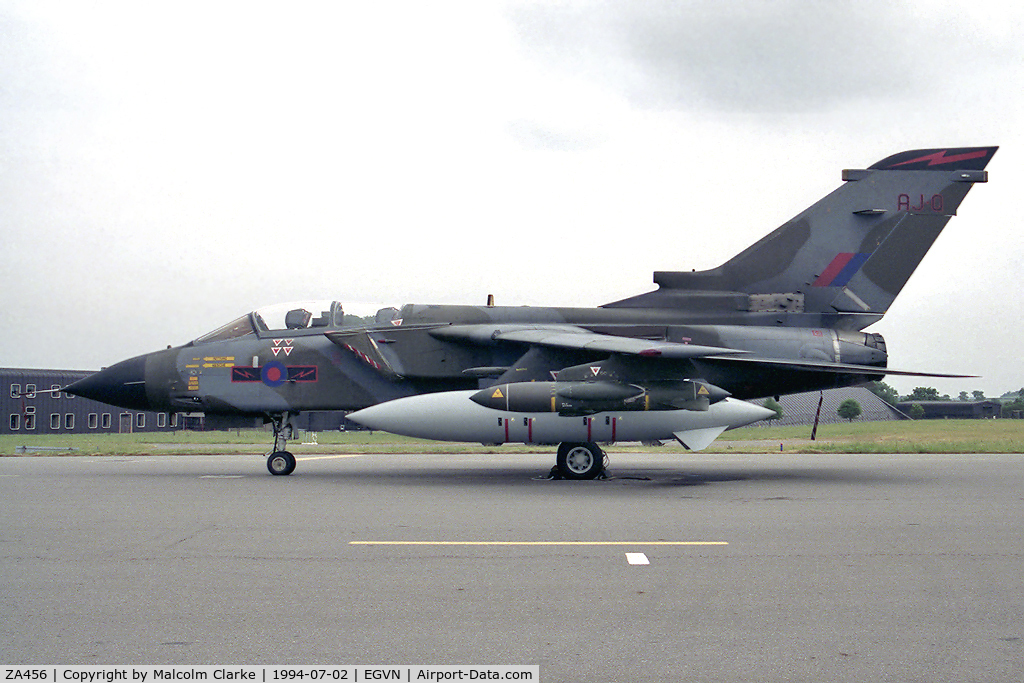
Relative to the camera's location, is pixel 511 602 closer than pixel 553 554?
Yes

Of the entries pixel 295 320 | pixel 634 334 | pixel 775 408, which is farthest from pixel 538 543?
pixel 775 408

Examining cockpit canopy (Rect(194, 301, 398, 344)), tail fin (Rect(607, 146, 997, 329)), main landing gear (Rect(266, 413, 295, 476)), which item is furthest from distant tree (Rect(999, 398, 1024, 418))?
main landing gear (Rect(266, 413, 295, 476))

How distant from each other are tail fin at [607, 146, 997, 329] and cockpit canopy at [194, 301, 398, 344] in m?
6.43

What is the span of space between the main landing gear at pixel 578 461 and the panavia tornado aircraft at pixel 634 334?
0.03 m

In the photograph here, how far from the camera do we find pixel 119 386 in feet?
50.8

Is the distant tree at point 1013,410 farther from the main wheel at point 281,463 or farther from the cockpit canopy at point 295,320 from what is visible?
the main wheel at point 281,463

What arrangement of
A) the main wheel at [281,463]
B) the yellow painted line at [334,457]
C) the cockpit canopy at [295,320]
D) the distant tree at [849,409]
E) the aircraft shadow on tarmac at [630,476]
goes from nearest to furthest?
the aircraft shadow on tarmac at [630,476] < the main wheel at [281,463] < the cockpit canopy at [295,320] < the yellow painted line at [334,457] < the distant tree at [849,409]

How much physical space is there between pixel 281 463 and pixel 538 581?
1022 centimetres

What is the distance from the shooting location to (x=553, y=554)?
6777 mm

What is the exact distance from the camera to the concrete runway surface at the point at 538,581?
4219 mm

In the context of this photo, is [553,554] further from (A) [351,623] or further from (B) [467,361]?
(B) [467,361]

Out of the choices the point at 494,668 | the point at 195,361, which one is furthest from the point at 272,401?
the point at 494,668

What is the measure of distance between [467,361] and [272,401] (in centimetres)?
383

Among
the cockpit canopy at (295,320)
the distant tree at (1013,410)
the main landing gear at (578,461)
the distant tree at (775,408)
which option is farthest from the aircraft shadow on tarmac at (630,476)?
the distant tree at (1013,410)
